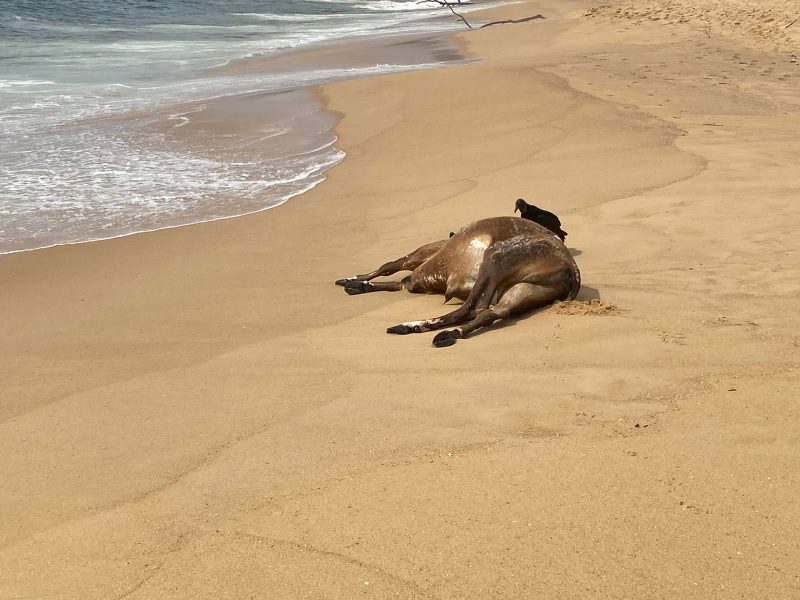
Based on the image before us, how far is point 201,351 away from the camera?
5.21 meters

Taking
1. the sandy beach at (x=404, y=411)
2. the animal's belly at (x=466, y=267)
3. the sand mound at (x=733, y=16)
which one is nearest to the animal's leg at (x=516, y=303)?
the sandy beach at (x=404, y=411)

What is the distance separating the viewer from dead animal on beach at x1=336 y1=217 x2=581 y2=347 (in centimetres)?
537

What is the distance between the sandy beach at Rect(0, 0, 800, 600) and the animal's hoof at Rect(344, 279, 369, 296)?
0.08m

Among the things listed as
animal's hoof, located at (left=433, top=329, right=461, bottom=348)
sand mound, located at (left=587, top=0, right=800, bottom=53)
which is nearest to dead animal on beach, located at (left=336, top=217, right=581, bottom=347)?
animal's hoof, located at (left=433, top=329, right=461, bottom=348)

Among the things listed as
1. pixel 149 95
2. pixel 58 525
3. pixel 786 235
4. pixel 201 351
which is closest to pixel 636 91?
pixel 786 235

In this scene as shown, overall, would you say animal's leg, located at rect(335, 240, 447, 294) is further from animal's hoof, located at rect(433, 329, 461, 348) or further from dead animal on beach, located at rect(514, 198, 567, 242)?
animal's hoof, located at rect(433, 329, 461, 348)

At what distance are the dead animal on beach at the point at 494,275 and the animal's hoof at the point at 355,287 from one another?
16 mm

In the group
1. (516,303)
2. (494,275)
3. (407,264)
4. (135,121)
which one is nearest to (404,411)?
(516,303)

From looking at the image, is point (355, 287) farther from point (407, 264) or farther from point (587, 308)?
point (587, 308)

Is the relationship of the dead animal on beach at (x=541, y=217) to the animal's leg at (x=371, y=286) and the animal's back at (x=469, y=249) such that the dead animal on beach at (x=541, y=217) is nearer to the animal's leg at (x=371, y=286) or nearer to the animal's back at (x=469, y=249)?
the animal's back at (x=469, y=249)

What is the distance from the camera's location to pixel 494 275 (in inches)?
217

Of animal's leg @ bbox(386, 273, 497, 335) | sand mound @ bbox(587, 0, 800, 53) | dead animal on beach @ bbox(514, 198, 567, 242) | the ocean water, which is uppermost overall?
sand mound @ bbox(587, 0, 800, 53)

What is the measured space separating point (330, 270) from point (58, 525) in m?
3.77

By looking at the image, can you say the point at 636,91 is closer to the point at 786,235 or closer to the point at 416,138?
the point at 416,138
